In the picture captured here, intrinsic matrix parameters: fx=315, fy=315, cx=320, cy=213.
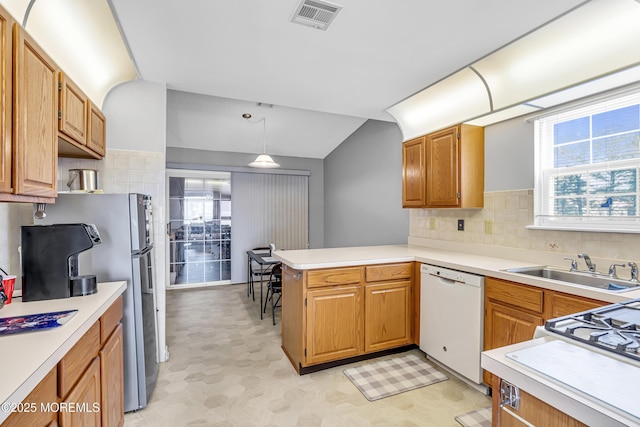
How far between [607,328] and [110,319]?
2162 millimetres

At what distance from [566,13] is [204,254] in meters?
5.49

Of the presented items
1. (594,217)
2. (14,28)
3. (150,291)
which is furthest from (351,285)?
(14,28)

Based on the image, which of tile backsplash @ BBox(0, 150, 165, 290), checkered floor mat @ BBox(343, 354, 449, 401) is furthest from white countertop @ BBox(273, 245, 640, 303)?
tile backsplash @ BBox(0, 150, 165, 290)

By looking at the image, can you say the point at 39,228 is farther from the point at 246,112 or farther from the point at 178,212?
the point at 178,212

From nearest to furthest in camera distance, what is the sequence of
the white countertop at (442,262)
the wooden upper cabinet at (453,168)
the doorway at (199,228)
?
the white countertop at (442,262) < the wooden upper cabinet at (453,168) < the doorway at (199,228)

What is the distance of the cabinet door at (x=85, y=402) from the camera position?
45.8 inches

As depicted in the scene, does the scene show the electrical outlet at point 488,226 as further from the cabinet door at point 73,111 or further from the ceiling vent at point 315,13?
the cabinet door at point 73,111

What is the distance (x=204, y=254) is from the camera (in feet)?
18.5

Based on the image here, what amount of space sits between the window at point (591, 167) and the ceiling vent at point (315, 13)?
1.86 meters

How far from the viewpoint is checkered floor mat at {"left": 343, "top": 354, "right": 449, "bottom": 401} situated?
234 cm

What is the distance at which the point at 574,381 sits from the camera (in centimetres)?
69

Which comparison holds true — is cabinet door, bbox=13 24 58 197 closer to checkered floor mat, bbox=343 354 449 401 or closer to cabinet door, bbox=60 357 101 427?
cabinet door, bbox=60 357 101 427

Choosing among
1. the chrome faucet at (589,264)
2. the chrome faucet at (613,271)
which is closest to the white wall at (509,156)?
the chrome faucet at (589,264)

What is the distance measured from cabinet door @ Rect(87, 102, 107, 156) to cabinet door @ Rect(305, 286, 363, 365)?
194 centimetres
